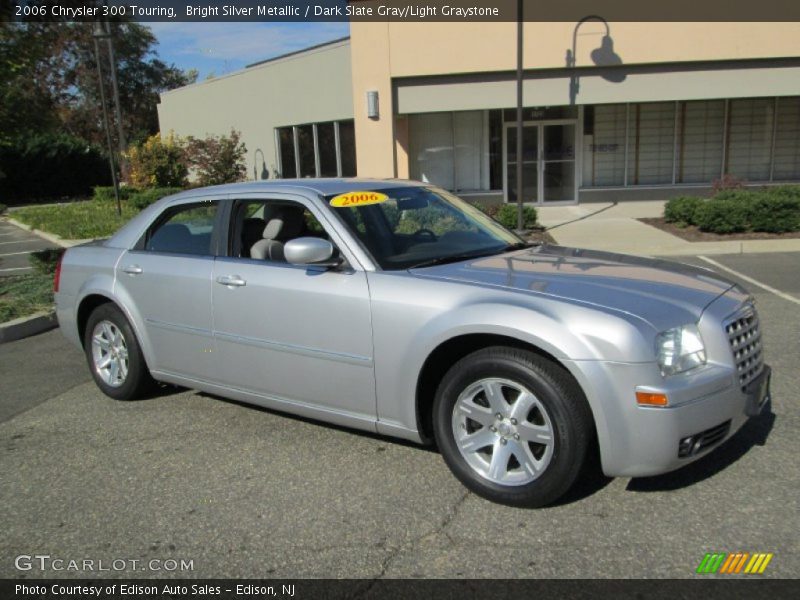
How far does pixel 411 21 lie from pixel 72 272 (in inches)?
525

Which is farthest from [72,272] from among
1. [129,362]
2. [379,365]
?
[379,365]

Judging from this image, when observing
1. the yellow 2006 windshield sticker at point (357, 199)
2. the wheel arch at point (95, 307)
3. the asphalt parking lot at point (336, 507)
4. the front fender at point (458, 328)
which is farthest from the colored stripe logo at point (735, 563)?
the wheel arch at point (95, 307)

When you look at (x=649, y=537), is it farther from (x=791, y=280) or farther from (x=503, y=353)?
(x=791, y=280)

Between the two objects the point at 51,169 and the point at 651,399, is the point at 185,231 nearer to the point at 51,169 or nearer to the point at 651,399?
the point at 651,399

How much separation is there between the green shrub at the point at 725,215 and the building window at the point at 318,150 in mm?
10928

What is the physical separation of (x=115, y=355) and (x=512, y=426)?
3.27 m

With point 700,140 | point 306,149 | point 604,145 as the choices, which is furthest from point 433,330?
point 306,149

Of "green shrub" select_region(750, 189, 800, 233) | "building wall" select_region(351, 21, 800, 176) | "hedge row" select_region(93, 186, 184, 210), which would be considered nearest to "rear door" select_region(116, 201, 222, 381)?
"green shrub" select_region(750, 189, 800, 233)

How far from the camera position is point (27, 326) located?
7.54m

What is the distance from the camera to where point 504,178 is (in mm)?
19516

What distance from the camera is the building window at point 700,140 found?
19297 millimetres

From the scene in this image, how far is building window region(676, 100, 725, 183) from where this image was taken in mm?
19297

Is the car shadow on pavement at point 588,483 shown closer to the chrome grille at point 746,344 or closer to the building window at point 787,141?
the chrome grille at point 746,344

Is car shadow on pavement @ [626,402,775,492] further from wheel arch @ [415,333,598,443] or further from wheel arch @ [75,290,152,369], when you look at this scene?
wheel arch @ [75,290,152,369]
